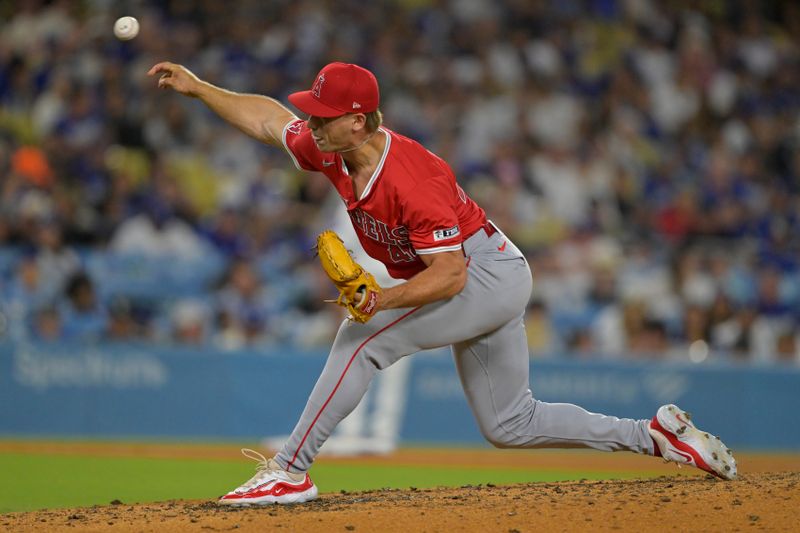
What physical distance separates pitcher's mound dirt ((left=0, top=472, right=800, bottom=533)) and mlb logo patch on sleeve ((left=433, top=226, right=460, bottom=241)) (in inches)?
44.2

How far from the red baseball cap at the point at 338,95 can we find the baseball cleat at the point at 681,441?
6.43ft

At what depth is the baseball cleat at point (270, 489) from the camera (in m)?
4.70

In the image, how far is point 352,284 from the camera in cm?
443

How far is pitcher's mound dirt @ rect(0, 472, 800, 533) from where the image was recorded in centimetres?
432

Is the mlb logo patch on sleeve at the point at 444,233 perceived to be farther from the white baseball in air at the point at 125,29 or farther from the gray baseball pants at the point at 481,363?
the white baseball in air at the point at 125,29

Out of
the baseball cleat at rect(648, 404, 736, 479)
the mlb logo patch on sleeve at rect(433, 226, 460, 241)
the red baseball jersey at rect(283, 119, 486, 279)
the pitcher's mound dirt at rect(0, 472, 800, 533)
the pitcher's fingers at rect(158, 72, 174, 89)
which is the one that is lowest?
the pitcher's mound dirt at rect(0, 472, 800, 533)

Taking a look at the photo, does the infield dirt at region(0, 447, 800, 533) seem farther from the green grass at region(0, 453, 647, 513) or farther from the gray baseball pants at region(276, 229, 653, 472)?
the green grass at region(0, 453, 647, 513)

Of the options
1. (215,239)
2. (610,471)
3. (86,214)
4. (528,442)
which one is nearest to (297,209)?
(215,239)

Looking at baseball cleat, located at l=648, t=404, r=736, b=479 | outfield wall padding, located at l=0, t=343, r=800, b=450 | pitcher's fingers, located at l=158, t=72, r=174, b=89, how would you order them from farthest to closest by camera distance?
outfield wall padding, located at l=0, t=343, r=800, b=450, pitcher's fingers, located at l=158, t=72, r=174, b=89, baseball cleat, located at l=648, t=404, r=736, b=479

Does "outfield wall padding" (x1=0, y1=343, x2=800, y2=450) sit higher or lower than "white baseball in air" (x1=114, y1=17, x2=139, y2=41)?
lower

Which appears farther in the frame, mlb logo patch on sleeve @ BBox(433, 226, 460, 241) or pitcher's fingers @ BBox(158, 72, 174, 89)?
pitcher's fingers @ BBox(158, 72, 174, 89)

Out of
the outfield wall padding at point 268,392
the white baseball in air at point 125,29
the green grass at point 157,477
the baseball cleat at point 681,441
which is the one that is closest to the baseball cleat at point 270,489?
the baseball cleat at point 681,441

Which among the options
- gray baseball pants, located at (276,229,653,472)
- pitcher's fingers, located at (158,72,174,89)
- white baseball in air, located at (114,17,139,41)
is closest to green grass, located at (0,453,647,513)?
gray baseball pants, located at (276,229,653,472)

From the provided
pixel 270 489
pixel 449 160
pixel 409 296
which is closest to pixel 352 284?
pixel 409 296
